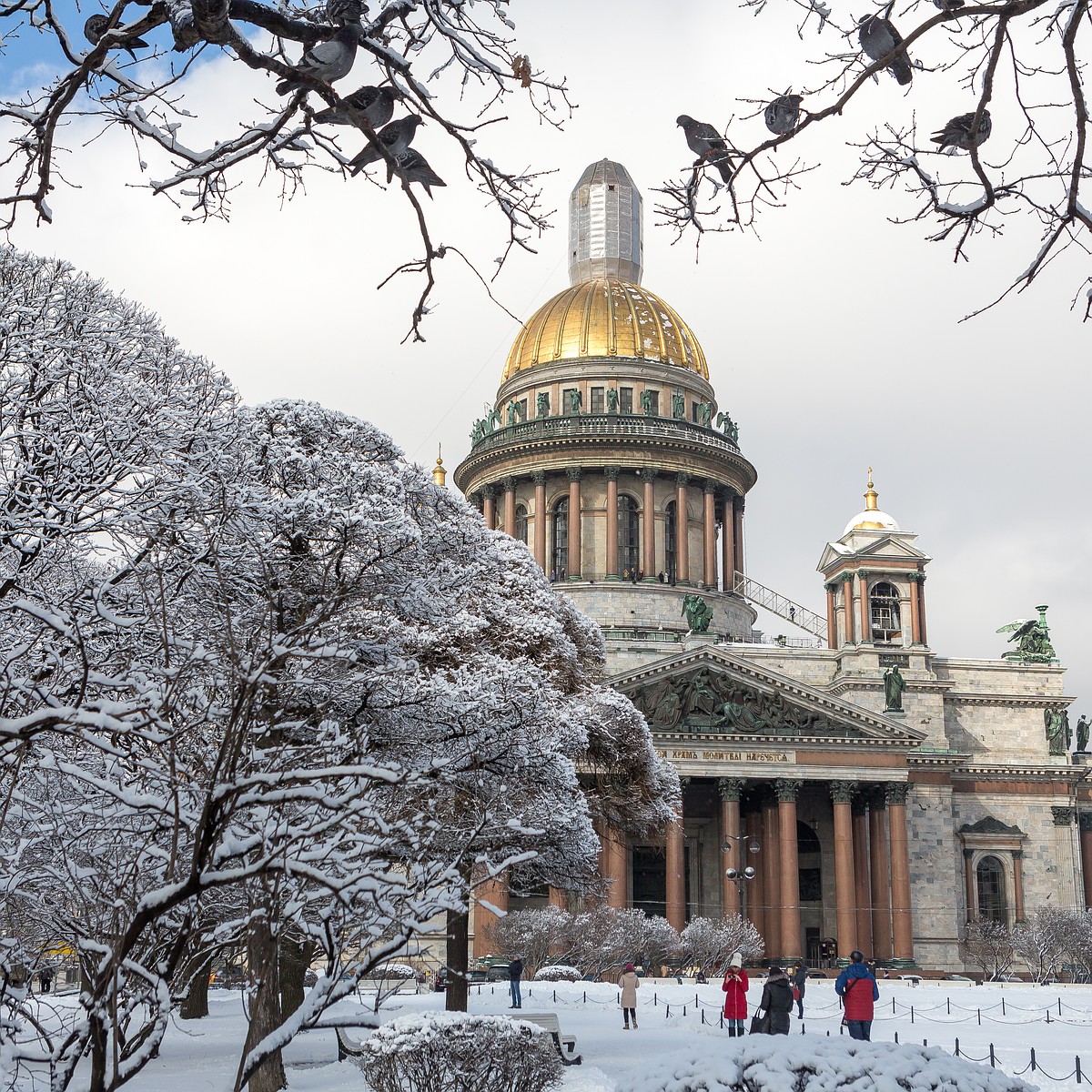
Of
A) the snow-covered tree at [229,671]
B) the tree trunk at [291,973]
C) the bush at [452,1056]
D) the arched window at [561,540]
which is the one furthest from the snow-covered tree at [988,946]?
the bush at [452,1056]

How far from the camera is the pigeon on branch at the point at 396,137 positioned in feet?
19.0

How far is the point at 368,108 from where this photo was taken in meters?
5.78

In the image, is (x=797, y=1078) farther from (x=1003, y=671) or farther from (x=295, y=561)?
(x=1003, y=671)

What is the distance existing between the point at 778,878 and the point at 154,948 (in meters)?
54.4

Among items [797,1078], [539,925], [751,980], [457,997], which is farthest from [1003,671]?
[797,1078]

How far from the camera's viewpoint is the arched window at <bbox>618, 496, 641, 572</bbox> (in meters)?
73.2

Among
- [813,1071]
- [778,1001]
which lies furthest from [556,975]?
[813,1071]

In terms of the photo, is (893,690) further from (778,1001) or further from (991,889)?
(778,1001)

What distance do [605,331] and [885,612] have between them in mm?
20528

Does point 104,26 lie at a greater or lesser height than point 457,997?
greater

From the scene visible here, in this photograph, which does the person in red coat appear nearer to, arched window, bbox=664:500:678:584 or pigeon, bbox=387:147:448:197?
pigeon, bbox=387:147:448:197

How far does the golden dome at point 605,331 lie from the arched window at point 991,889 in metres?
28.8

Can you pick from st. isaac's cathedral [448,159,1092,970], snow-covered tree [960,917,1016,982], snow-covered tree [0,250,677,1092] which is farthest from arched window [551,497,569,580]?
snow-covered tree [0,250,677,1092]

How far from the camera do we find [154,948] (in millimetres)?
Answer: 8141
